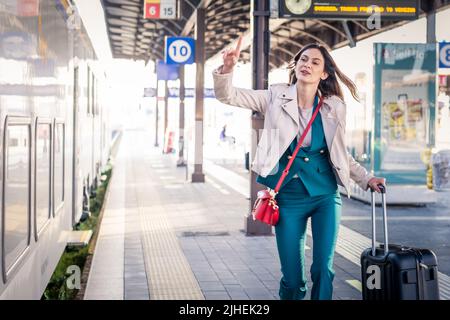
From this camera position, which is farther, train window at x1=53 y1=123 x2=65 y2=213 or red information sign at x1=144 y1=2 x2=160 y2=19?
red information sign at x1=144 y1=2 x2=160 y2=19

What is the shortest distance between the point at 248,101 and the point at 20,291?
1480 mm

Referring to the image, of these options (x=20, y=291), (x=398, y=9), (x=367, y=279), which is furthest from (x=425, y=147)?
(x=20, y=291)

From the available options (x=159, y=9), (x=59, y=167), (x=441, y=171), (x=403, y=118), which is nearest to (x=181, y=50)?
(x=159, y=9)

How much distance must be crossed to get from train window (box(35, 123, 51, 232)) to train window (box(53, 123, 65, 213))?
1.55 feet

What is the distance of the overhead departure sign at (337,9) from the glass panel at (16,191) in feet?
17.6

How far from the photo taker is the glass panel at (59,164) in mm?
5421

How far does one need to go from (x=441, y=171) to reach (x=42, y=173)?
10.7 m

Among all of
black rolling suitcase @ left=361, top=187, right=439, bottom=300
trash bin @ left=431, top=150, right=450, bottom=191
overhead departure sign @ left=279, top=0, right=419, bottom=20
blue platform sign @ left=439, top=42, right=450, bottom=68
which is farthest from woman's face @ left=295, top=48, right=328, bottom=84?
blue platform sign @ left=439, top=42, right=450, bottom=68

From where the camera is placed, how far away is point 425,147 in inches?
488

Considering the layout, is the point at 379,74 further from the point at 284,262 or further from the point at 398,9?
the point at 284,262

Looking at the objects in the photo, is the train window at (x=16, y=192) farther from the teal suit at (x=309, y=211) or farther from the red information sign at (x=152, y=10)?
the red information sign at (x=152, y=10)

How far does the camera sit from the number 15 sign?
14.5m

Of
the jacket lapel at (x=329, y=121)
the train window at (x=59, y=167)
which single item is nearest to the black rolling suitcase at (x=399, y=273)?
the jacket lapel at (x=329, y=121)

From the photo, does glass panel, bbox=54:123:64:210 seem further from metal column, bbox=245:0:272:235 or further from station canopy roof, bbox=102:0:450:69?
station canopy roof, bbox=102:0:450:69
